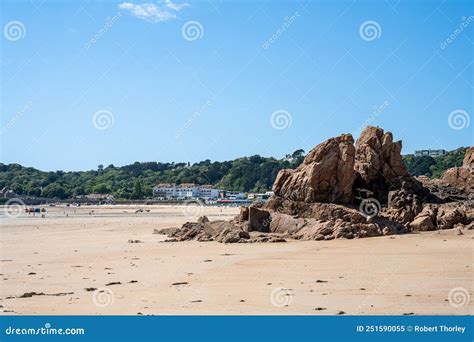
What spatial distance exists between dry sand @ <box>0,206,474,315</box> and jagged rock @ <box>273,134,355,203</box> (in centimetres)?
442

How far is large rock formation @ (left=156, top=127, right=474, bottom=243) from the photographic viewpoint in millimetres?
26344

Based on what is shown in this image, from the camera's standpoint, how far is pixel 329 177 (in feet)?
93.3

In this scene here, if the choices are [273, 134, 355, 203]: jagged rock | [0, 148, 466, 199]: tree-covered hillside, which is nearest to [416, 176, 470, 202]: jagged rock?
[273, 134, 355, 203]: jagged rock

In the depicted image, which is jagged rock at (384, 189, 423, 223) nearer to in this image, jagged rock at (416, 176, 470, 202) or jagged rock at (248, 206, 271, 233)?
jagged rock at (416, 176, 470, 202)

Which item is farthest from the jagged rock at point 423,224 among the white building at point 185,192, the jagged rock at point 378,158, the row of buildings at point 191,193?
Answer: the white building at point 185,192

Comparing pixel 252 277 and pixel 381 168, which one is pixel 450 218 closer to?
pixel 381 168

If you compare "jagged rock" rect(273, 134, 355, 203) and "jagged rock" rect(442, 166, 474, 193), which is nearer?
"jagged rock" rect(273, 134, 355, 203)

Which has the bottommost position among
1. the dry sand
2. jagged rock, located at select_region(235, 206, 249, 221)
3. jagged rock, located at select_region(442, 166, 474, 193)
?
the dry sand

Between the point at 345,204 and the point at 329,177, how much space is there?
1424 millimetres

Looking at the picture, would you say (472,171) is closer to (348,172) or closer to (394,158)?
(394,158)

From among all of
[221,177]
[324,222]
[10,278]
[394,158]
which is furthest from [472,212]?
[221,177]

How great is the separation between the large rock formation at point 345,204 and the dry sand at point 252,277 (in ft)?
6.23

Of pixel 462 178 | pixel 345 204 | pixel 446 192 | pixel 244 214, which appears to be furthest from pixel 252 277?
pixel 462 178

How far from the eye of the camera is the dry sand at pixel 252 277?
470 inches
